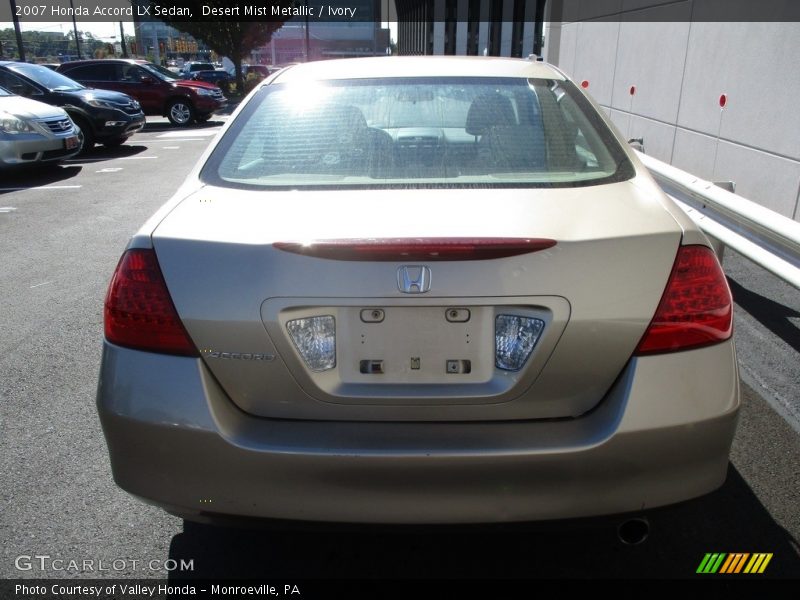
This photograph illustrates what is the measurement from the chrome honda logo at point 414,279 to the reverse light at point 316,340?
0.21 m

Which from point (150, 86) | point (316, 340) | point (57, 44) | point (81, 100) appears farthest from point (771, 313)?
point (57, 44)

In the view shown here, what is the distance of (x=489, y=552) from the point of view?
2.55 metres

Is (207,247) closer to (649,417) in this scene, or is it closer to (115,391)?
(115,391)

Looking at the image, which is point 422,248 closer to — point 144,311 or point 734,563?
point 144,311

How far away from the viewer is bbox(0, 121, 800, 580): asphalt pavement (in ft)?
8.11

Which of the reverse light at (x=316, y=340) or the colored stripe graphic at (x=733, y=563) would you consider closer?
the reverse light at (x=316, y=340)

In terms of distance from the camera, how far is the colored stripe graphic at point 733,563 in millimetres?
2457

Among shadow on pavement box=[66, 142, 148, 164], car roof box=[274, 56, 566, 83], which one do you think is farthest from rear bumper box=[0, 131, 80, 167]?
car roof box=[274, 56, 566, 83]

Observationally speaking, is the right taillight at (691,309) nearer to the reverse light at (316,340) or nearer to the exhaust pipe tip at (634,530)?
the exhaust pipe tip at (634,530)

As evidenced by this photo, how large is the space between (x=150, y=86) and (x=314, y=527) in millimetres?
20330

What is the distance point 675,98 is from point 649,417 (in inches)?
343

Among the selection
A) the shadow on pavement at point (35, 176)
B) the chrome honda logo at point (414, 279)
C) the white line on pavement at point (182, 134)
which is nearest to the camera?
the chrome honda logo at point (414, 279)

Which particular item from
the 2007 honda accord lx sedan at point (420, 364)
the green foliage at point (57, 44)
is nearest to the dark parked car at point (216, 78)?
the 2007 honda accord lx sedan at point (420, 364)
